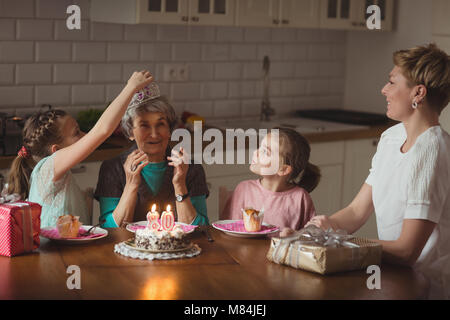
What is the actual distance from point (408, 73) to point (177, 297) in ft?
3.81

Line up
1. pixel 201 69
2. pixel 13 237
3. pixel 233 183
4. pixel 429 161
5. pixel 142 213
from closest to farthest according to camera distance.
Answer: pixel 13 237 < pixel 429 161 < pixel 142 213 < pixel 233 183 < pixel 201 69

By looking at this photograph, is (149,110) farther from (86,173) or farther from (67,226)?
(86,173)

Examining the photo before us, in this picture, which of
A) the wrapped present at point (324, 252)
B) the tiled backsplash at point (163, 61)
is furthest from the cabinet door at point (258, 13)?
the wrapped present at point (324, 252)

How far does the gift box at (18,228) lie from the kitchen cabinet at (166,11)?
1.95 meters

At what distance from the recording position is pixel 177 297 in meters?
1.77

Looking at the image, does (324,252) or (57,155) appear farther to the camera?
(57,155)

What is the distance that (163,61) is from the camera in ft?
14.3

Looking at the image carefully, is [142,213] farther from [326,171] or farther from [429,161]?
[326,171]

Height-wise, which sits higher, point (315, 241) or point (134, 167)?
point (134, 167)

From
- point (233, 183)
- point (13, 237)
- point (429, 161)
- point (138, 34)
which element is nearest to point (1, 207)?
point (13, 237)

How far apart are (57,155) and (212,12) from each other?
→ 76.0 inches

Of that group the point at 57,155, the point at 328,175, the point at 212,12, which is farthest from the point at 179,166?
the point at 328,175

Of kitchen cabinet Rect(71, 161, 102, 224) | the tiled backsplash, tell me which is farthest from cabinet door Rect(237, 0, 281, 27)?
kitchen cabinet Rect(71, 161, 102, 224)

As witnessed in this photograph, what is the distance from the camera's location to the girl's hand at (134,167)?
2.58 metres
